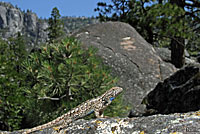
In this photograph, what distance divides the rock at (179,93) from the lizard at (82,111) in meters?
1.70

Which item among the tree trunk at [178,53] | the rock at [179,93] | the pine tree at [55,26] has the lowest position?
the rock at [179,93]

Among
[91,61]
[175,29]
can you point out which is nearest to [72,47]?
[91,61]

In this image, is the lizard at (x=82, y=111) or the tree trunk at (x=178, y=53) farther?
the tree trunk at (x=178, y=53)

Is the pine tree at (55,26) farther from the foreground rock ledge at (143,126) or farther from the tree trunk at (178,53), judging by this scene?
the foreground rock ledge at (143,126)

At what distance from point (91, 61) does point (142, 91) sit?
10.1 ft

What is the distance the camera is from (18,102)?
25.7 ft

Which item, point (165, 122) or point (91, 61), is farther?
point (91, 61)

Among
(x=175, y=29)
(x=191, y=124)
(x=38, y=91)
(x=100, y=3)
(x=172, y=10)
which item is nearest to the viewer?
(x=191, y=124)

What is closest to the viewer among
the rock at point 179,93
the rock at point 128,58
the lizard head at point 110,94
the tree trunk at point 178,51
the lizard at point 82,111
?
the lizard at point 82,111

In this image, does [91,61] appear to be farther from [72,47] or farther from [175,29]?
[175,29]

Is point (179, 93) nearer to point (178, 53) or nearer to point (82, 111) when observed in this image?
point (82, 111)

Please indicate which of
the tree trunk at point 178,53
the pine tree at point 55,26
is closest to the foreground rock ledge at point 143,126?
the tree trunk at point 178,53

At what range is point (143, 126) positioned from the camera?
2.06 metres

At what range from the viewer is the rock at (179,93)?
461 centimetres
